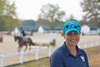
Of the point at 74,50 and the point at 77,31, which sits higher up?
the point at 77,31

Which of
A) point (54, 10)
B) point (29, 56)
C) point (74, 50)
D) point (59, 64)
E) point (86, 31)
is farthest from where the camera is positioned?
point (54, 10)

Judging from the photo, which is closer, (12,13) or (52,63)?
(52,63)

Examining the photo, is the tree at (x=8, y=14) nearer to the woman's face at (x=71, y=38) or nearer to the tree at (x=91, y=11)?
the tree at (x=91, y=11)

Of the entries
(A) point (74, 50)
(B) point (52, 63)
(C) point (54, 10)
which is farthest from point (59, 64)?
(C) point (54, 10)

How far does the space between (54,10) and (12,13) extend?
110 feet

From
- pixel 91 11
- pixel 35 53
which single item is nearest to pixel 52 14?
pixel 91 11

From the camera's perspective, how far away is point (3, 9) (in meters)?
77.1

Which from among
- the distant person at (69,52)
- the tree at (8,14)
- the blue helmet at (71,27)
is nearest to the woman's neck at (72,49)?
the distant person at (69,52)

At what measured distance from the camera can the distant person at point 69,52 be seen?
10.8 ft

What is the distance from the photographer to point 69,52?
3379 millimetres

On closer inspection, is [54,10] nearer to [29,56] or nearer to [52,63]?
[29,56]

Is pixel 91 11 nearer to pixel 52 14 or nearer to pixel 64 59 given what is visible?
pixel 52 14

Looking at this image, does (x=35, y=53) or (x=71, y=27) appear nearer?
(x=71, y=27)

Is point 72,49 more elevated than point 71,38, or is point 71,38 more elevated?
point 71,38
